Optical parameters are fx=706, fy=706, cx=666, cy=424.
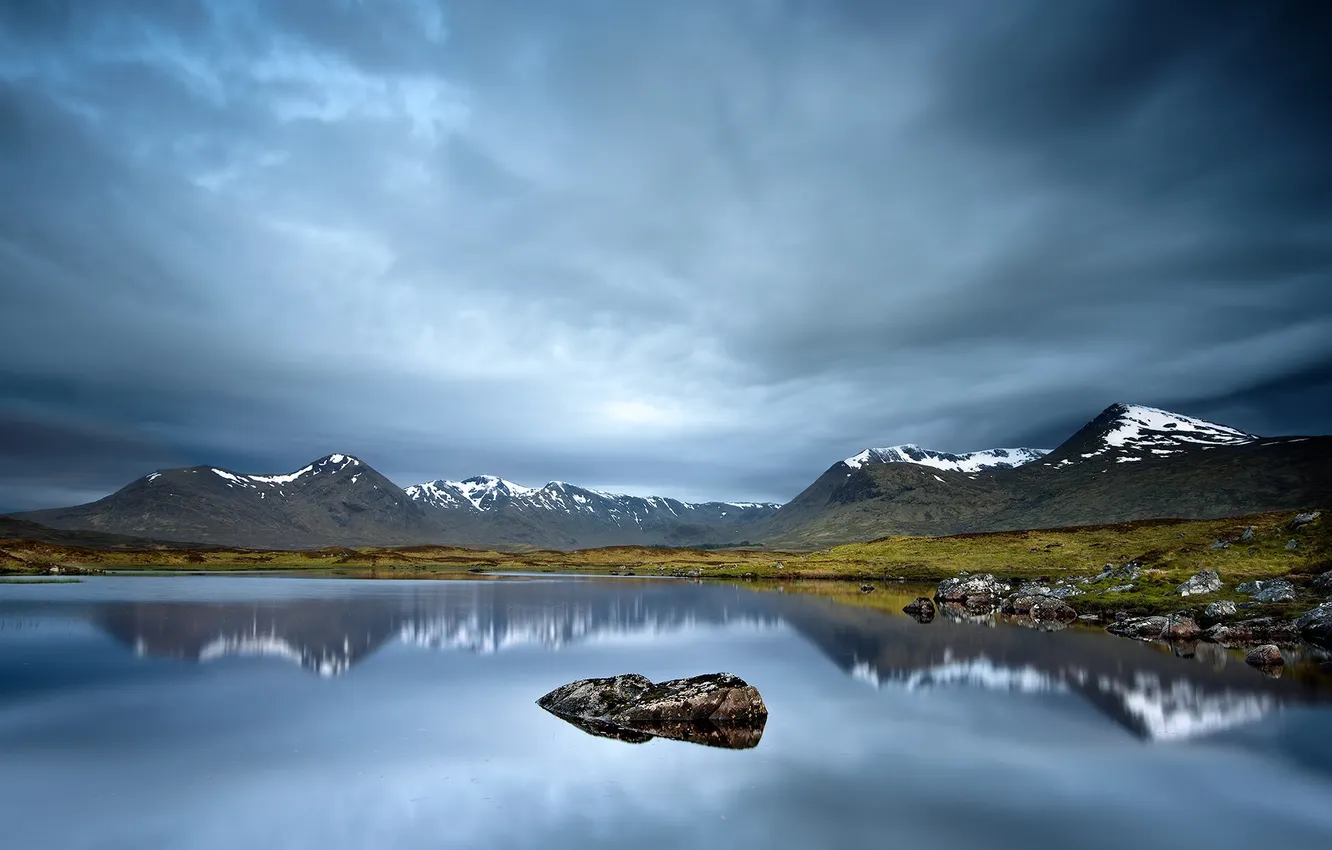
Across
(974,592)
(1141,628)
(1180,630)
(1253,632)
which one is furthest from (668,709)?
(974,592)

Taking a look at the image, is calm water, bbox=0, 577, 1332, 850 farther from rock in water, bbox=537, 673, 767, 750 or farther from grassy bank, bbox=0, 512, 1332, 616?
grassy bank, bbox=0, 512, 1332, 616

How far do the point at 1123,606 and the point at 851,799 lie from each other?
51680 millimetres

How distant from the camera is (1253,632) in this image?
43.7m

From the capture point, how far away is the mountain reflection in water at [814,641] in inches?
1088

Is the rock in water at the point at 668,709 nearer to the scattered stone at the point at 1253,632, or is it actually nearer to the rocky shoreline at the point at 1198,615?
the rocky shoreline at the point at 1198,615

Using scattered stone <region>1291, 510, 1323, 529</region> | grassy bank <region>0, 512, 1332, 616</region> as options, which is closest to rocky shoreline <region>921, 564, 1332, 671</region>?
grassy bank <region>0, 512, 1332, 616</region>

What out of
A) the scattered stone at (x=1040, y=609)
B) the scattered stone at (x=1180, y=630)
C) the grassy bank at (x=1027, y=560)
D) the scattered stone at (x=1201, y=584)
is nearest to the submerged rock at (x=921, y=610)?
the scattered stone at (x=1040, y=609)

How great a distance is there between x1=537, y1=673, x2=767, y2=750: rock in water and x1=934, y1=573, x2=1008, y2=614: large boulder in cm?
5423

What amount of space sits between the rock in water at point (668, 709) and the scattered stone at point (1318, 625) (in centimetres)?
3783

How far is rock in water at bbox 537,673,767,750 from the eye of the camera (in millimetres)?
22031

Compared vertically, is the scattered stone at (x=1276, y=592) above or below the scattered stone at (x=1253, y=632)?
above

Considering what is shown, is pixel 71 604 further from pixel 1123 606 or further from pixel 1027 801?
pixel 1123 606

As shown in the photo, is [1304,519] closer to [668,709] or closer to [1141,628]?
[1141,628]

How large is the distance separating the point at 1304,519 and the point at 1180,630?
101 ft
